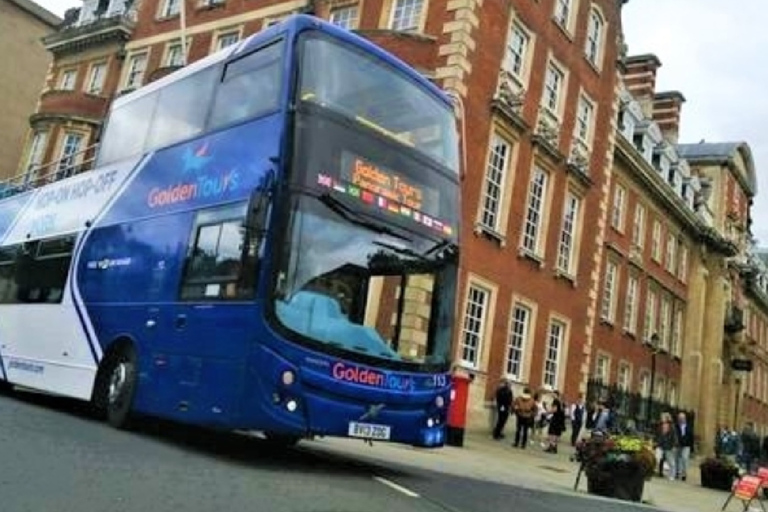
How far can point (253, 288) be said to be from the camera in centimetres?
901

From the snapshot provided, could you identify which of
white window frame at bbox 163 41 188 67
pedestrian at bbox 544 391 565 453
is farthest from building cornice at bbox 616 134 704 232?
white window frame at bbox 163 41 188 67

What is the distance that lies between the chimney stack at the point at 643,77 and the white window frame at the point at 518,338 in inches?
944

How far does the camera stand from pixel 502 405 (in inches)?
893

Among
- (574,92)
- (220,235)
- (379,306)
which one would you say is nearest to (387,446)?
(379,306)

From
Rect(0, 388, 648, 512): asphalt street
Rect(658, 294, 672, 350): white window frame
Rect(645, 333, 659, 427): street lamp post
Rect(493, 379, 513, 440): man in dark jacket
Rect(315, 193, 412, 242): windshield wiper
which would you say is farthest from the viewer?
Rect(658, 294, 672, 350): white window frame

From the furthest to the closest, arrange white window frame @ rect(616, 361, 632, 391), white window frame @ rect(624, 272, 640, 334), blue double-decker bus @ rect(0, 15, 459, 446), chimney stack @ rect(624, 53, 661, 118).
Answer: chimney stack @ rect(624, 53, 661, 118), white window frame @ rect(624, 272, 640, 334), white window frame @ rect(616, 361, 632, 391), blue double-decker bus @ rect(0, 15, 459, 446)

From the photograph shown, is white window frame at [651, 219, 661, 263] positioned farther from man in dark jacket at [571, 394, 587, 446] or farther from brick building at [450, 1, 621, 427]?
man in dark jacket at [571, 394, 587, 446]

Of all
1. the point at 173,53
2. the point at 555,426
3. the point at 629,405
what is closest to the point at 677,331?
the point at 629,405

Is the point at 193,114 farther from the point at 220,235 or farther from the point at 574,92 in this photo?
the point at 574,92

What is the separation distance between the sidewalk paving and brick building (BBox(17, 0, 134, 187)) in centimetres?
2132

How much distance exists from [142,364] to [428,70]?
14342mm

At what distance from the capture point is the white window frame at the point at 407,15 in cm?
2422

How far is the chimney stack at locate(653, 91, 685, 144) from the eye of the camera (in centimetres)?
5006

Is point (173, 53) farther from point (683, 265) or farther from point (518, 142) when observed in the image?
point (683, 265)
